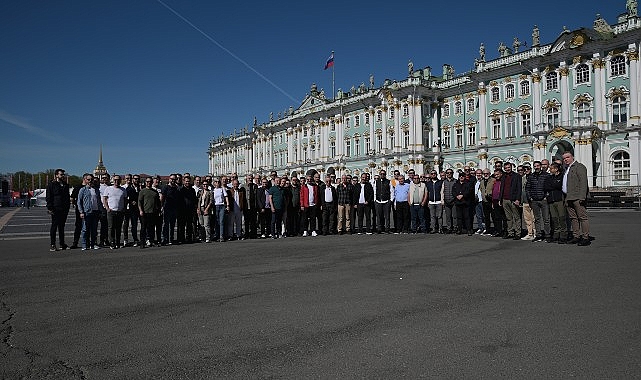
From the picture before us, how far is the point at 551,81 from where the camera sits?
158 ft

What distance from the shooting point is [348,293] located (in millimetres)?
7199

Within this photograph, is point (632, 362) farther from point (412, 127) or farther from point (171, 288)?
point (412, 127)

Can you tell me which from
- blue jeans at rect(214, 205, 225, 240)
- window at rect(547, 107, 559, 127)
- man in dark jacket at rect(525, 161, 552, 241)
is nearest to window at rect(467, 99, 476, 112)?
window at rect(547, 107, 559, 127)

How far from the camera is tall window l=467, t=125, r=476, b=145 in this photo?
5816 centimetres

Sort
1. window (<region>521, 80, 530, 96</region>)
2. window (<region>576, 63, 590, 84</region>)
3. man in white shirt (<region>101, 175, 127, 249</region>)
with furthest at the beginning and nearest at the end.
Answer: window (<region>521, 80, 530, 96</region>) < window (<region>576, 63, 590, 84</region>) < man in white shirt (<region>101, 175, 127, 249</region>)

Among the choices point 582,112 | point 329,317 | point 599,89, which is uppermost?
point 599,89

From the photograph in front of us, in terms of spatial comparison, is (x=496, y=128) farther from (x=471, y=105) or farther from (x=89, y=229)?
(x=89, y=229)

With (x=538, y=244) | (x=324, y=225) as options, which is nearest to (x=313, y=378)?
(x=538, y=244)

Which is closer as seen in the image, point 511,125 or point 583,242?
point 583,242

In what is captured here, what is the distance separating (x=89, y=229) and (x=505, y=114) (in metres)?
49.1

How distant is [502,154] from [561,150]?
7558 millimetres

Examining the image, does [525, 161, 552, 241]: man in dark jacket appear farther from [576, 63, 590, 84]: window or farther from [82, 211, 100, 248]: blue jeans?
[576, 63, 590, 84]: window

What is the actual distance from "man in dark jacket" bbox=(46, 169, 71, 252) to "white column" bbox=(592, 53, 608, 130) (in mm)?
45962

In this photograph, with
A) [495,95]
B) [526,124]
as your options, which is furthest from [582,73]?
[495,95]
